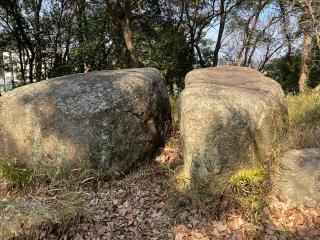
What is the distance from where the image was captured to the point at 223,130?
4039 mm

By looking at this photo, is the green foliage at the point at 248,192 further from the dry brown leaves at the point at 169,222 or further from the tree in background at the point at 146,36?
the tree in background at the point at 146,36

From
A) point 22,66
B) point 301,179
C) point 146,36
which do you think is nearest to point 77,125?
point 301,179

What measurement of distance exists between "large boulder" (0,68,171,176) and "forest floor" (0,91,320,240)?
0.39 meters

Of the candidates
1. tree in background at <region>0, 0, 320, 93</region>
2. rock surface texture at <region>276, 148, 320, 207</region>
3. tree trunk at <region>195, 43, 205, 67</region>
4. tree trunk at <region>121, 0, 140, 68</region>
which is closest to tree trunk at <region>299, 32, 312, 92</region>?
tree in background at <region>0, 0, 320, 93</region>

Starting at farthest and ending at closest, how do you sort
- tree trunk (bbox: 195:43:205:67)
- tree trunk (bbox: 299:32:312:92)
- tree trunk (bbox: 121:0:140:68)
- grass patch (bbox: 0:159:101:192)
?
1. tree trunk (bbox: 195:43:205:67)
2. tree trunk (bbox: 299:32:312:92)
3. tree trunk (bbox: 121:0:140:68)
4. grass patch (bbox: 0:159:101:192)

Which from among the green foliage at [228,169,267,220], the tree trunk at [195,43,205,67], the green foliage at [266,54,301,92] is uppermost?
the tree trunk at [195,43,205,67]

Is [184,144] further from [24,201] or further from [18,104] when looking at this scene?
[18,104]

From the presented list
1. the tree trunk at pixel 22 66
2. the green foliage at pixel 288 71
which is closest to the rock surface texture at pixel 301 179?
the green foliage at pixel 288 71

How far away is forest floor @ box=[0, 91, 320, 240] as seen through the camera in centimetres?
379

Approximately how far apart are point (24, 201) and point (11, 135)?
110 cm

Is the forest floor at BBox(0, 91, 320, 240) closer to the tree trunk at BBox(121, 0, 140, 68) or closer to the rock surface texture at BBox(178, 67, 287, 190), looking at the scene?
the rock surface texture at BBox(178, 67, 287, 190)

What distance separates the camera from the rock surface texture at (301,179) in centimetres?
414

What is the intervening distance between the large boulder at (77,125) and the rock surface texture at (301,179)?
6.03 ft

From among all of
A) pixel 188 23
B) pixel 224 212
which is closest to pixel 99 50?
pixel 188 23
